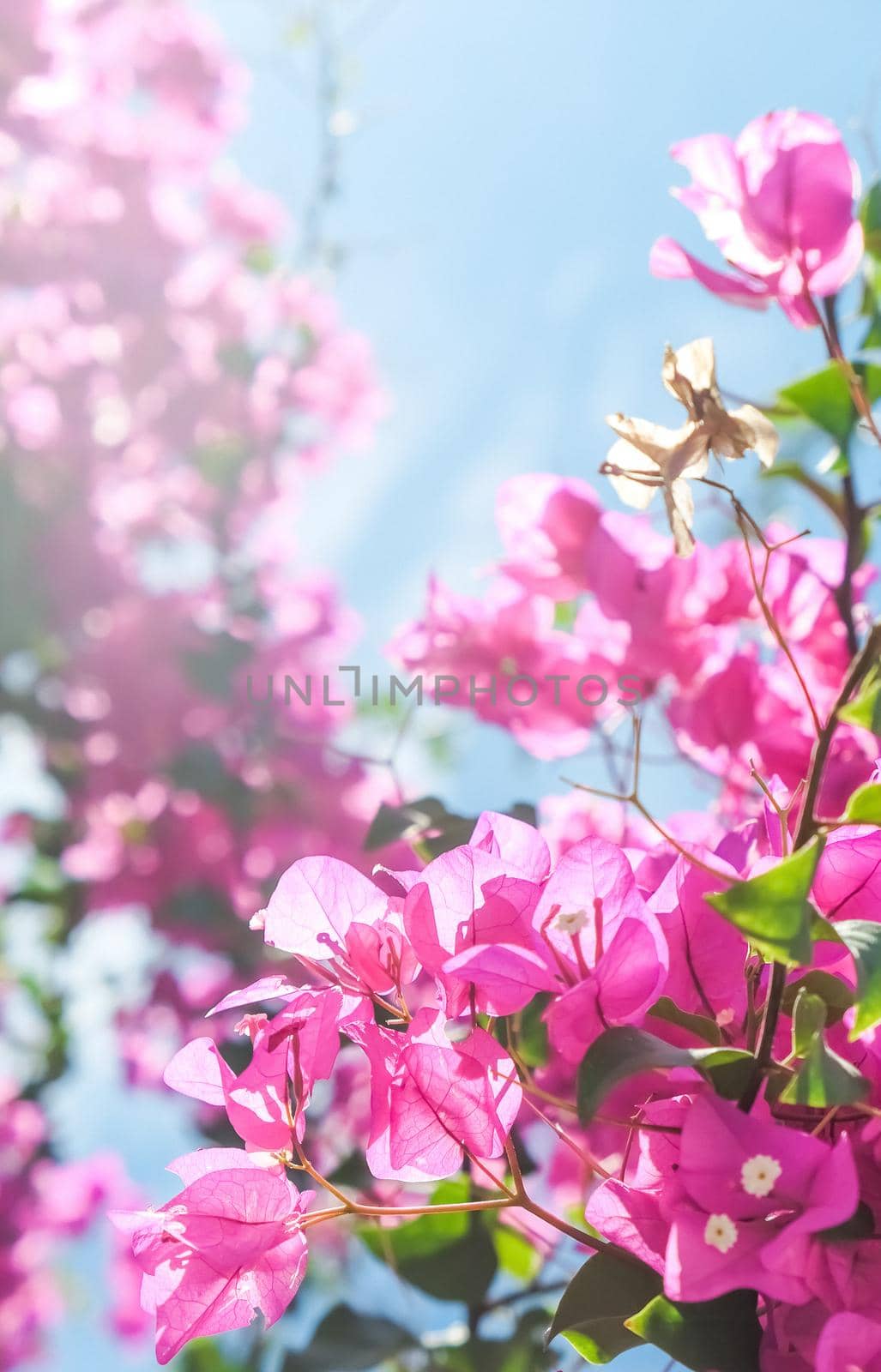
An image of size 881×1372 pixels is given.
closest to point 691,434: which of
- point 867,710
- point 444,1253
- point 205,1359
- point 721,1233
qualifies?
point 867,710

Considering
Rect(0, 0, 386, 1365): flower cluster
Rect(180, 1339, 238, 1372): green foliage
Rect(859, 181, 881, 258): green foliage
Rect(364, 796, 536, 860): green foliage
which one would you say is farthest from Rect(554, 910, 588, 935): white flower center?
Rect(0, 0, 386, 1365): flower cluster

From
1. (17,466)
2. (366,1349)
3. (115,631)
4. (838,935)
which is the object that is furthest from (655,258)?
(17,466)

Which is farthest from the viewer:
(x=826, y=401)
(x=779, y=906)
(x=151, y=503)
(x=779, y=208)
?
(x=151, y=503)

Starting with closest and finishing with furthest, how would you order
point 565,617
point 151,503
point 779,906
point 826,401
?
point 779,906 → point 826,401 → point 565,617 → point 151,503

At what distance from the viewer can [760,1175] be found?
251mm

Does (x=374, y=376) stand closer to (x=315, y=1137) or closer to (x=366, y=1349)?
(x=315, y=1137)

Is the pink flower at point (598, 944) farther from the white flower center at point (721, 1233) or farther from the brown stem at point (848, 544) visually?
the brown stem at point (848, 544)

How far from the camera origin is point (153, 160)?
7.04 feet

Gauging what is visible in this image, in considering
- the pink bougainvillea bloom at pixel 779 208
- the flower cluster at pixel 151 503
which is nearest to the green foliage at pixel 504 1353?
the pink bougainvillea bloom at pixel 779 208

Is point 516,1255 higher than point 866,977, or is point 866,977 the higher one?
point 866,977

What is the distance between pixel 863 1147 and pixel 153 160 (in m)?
2.29

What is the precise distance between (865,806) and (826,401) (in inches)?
15.2

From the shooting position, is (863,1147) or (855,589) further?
(855,589)

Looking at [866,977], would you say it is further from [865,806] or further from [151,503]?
[151,503]
